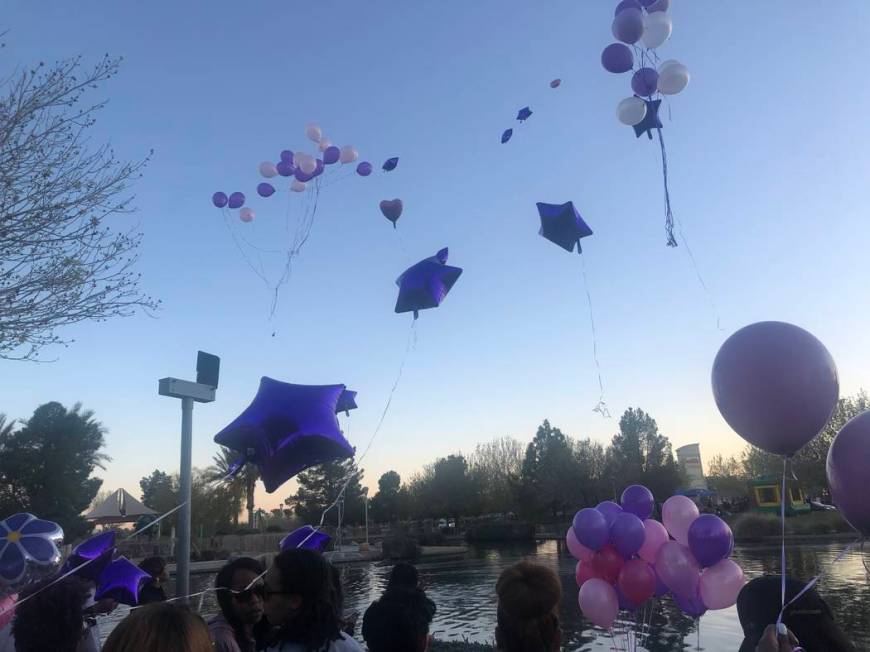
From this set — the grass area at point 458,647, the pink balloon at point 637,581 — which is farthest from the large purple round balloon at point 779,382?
the grass area at point 458,647

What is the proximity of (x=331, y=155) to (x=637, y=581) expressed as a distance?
6683 mm

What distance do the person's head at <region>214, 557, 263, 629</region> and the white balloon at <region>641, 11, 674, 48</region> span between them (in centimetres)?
563

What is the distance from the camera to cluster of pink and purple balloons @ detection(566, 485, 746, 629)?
5258mm

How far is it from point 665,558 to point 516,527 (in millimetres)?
43319

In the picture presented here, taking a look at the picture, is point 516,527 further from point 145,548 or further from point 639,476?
point 145,548

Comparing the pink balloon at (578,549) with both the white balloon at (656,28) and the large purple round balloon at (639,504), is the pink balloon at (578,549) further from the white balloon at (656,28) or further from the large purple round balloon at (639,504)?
the white balloon at (656,28)

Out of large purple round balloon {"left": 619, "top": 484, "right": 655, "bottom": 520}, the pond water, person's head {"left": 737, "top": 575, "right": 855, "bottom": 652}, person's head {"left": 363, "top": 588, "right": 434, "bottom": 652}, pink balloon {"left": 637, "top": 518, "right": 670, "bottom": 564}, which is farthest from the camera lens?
the pond water

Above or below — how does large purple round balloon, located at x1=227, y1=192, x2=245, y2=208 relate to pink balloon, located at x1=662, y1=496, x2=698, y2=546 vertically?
above

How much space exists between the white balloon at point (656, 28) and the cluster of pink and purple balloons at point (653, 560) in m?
4.28

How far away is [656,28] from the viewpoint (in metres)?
A: 5.89

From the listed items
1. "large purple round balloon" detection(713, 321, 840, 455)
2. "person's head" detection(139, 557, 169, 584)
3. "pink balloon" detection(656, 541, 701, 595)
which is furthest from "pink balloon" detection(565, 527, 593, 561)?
"person's head" detection(139, 557, 169, 584)

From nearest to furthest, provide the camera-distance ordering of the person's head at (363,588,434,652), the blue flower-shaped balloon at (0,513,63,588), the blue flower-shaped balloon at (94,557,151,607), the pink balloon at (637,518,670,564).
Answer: the person's head at (363,588,434,652) < the blue flower-shaped balloon at (0,513,63,588) < the blue flower-shaped balloon at (94,557,151,607) < the pink balloon at (637,518,670,564)

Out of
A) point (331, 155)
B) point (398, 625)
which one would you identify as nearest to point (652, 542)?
point (398, 625)

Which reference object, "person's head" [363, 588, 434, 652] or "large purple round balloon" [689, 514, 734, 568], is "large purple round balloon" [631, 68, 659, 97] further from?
"person's head" [363, 588, 434, 652]
